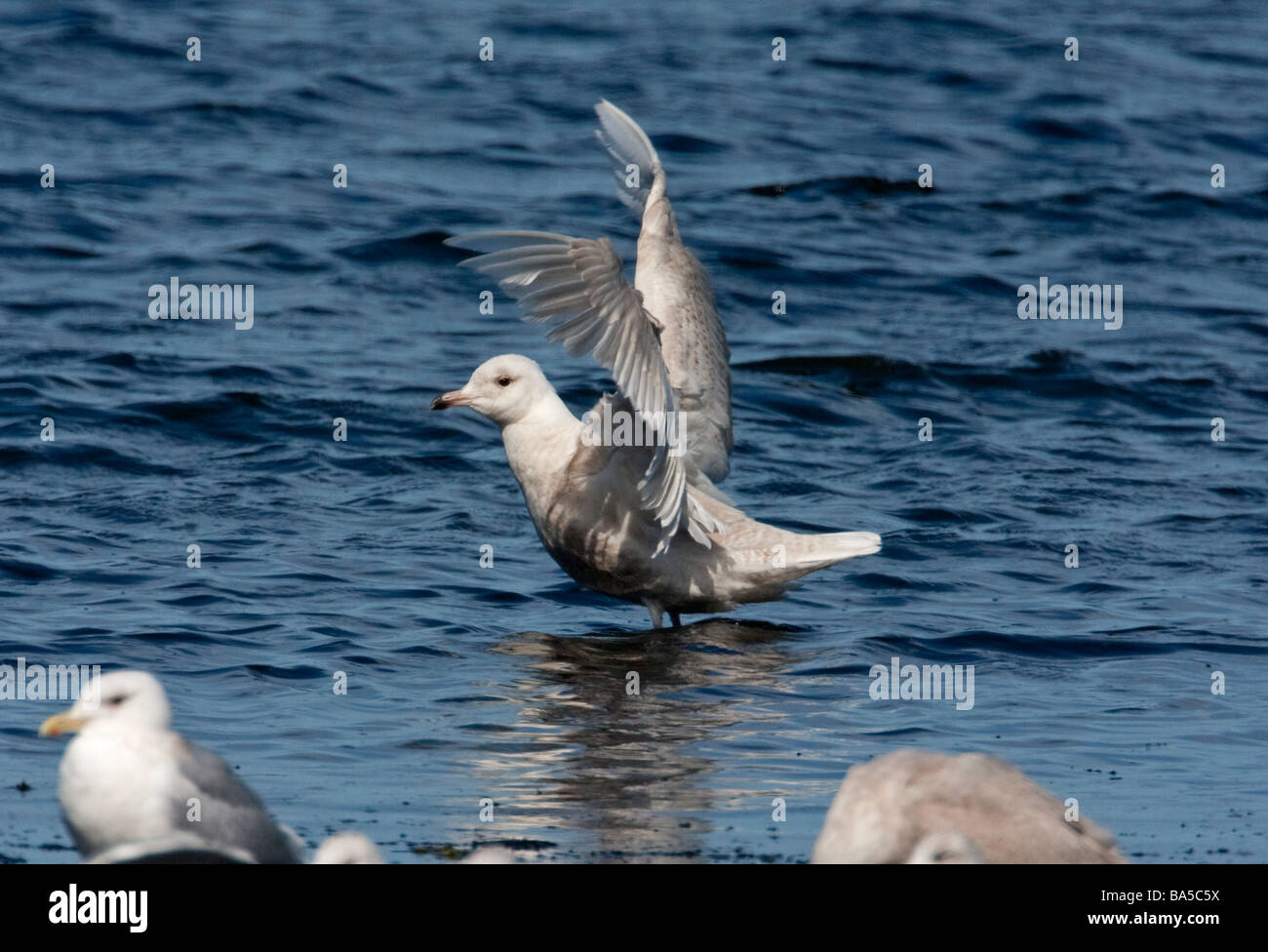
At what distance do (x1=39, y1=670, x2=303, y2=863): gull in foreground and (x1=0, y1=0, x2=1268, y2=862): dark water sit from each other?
2.09 feet

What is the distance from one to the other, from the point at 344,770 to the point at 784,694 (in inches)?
86.3

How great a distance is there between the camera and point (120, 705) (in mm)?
5219

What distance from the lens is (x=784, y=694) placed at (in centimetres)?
808

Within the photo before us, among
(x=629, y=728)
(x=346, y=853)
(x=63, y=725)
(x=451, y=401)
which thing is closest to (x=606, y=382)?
(x=451, y=401)

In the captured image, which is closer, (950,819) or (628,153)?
(950,819)

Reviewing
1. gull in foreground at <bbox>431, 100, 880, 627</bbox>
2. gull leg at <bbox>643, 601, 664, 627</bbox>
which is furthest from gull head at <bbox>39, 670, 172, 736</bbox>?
gull leg at <bbox>643, 601, 664, 627</bbox>

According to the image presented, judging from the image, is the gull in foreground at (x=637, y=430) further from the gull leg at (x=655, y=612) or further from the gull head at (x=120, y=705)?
the gull head at (x=120, y=705)

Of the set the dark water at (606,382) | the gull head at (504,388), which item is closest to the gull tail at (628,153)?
the gull head at (504,388)

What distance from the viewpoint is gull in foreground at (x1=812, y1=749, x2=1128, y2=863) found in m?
5.05

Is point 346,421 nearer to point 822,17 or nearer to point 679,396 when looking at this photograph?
point 679,396

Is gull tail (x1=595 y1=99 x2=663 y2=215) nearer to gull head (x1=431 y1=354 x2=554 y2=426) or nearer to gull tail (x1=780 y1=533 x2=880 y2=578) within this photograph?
gull head (x1=431 y1=354 x2=554 y2=426)

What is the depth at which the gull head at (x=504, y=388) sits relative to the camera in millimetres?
8977

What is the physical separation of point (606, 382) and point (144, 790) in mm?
10002

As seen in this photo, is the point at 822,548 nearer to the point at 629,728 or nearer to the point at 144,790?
the point at 629,728
